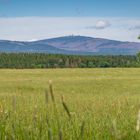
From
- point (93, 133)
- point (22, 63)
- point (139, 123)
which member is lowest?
point (22, 63)

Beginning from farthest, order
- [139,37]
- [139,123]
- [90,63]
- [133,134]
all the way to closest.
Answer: [90,63] → [139,37] → [133,134] → [139,123]

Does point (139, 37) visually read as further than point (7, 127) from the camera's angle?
Yes

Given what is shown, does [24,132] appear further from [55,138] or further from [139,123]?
[139,123]

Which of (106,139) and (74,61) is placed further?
(74,61)

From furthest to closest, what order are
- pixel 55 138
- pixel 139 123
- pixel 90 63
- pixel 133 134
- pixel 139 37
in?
pixel 90 63 < pixel 139 37 < pixel 133 134 < pixel 55 138 < pixel 139 123

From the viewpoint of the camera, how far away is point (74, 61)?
646 feet

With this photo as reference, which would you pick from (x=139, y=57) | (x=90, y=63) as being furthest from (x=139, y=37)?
(x=90, y=63)

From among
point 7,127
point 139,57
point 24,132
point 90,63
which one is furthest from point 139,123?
point 90,63

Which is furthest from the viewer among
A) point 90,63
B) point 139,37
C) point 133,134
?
point 90,63

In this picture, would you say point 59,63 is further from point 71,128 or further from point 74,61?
point 71,128

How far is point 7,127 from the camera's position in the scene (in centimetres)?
461

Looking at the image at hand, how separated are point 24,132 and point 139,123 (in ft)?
4.58

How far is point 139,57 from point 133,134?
Result: 60.8m

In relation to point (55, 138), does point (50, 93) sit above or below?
above
